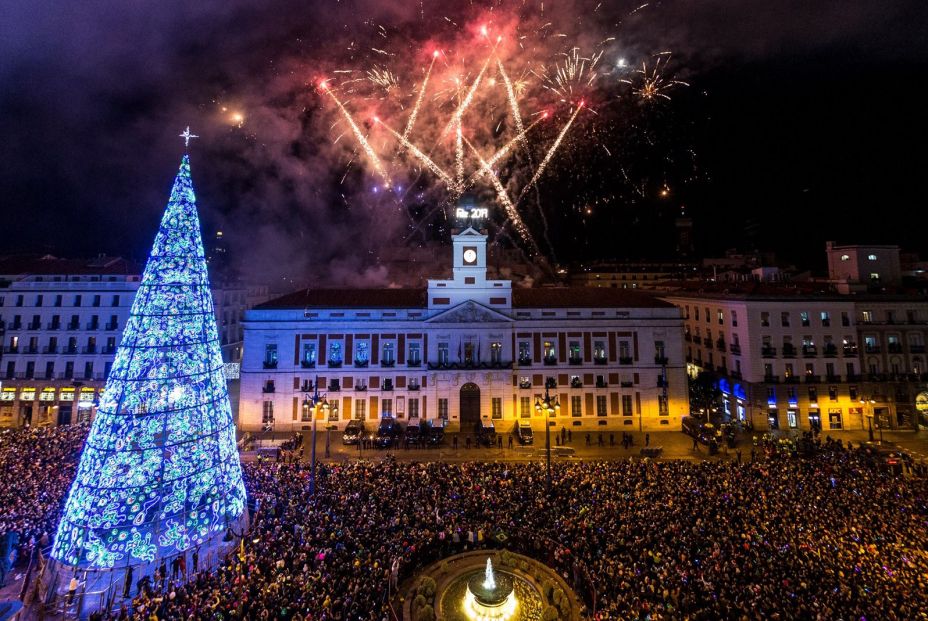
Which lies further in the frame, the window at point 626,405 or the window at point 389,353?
the window at point 389,353

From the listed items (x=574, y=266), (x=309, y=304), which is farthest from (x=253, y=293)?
(x=574, y=266)

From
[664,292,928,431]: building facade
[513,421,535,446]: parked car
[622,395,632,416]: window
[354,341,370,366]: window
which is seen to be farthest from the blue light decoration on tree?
[664,292,928,431]: building facade

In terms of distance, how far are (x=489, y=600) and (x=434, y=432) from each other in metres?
21.5

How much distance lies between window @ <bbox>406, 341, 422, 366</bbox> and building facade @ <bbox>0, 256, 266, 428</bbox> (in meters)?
26.8

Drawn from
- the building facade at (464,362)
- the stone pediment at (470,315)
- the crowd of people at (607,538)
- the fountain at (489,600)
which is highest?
the stone pediment at (470,315)

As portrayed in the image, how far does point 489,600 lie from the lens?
45.2ft

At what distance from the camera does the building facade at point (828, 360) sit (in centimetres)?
3684

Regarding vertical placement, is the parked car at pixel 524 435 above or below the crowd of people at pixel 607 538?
above

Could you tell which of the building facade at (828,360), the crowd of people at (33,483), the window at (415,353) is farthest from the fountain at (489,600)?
the building facade at (828,360)

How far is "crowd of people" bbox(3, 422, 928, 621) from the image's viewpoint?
12953 millimetres

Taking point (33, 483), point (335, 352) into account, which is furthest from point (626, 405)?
point (33, 483)

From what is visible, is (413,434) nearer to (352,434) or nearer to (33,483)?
(352,434)

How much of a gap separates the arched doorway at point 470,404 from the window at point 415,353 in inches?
190

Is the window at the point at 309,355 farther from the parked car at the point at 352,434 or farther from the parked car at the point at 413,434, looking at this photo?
the parked car at the point at 413,434
